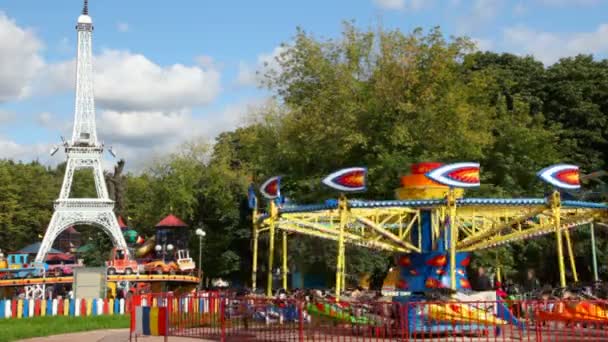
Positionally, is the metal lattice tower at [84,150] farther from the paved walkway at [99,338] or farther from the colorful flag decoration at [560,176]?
the colorful flag decoration at [560,176]

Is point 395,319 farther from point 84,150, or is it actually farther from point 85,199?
point 84,150

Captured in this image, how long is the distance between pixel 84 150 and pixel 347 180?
49367 millimetres

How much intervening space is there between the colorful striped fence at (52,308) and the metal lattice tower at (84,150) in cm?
3167

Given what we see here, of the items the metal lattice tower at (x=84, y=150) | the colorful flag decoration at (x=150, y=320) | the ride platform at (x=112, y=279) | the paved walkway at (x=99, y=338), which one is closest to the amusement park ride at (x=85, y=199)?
the metal lattice tower at (x=84, y=150)

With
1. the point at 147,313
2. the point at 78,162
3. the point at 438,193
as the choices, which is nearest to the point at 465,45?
the point at 438,193

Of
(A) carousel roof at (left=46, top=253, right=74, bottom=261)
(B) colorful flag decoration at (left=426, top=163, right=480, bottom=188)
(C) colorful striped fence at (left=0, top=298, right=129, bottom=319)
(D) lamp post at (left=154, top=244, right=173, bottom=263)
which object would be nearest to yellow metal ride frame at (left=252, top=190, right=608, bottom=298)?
(B) colorful flag decoration at (left=426, top=163, right=480, bottom=188)

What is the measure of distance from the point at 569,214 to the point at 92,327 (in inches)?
709

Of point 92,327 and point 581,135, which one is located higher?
point 581,135

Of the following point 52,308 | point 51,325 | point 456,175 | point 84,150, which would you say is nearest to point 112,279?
point 52,308

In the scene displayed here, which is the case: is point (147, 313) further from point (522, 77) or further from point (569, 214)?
point (522, 77)

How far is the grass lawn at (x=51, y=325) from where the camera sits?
908 inches

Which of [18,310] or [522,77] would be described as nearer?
[18,310]

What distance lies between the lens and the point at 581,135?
5062cm

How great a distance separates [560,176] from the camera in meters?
20.9
